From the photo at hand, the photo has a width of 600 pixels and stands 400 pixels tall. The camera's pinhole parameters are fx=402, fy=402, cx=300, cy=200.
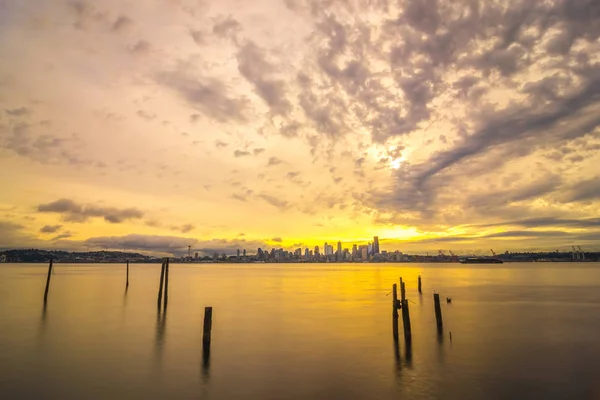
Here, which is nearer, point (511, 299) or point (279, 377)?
point (279, 377)

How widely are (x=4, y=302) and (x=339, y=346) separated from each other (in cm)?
4371

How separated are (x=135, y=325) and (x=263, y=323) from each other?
1068 centimetres

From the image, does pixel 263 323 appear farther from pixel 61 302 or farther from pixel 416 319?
pixel 61 302

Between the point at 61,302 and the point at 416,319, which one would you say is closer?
the point at 416,319

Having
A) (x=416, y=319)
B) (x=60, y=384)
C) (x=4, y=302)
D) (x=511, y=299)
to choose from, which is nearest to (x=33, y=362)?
(x=60, y=384)

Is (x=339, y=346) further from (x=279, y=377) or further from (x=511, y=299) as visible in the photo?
(x=511, y=299)

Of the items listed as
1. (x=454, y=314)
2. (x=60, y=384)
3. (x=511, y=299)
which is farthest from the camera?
(x=511, y=299)

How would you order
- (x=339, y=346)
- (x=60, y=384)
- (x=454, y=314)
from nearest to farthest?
(x=60, y=384), (x=339, y=346), (x=454, y=314)

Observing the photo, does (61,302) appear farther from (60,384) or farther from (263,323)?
(60,384)

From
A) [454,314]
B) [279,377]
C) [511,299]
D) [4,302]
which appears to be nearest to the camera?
[279,377]

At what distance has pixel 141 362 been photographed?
22.0 m

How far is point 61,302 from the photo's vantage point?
4903 cm

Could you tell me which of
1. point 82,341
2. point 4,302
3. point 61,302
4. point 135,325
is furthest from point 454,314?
point 4,302

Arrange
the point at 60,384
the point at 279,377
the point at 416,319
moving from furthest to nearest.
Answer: the point at 416,319
the point at 279,377
the point at 60,384
